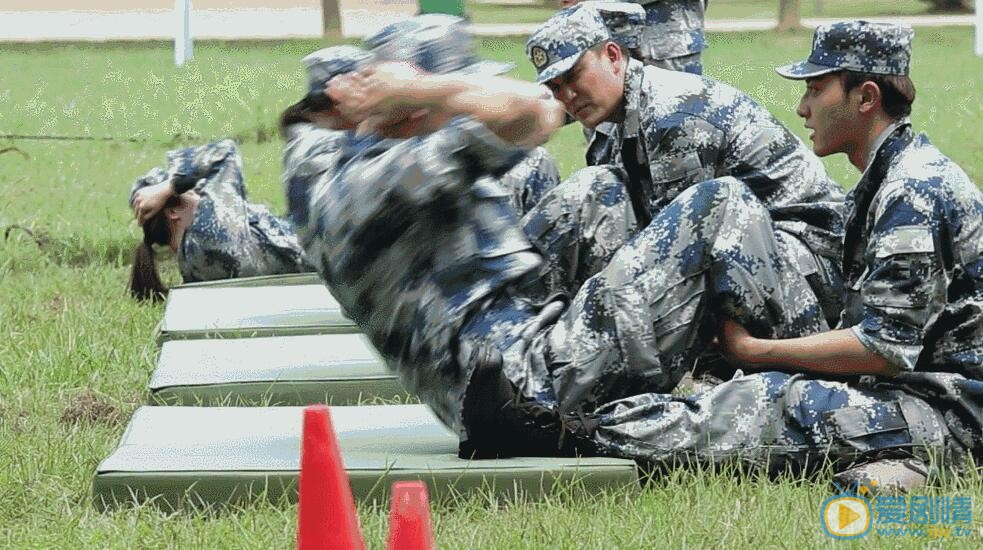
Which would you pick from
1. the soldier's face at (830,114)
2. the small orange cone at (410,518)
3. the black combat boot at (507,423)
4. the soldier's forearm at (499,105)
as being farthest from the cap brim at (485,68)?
the small orange cone at (410,518)

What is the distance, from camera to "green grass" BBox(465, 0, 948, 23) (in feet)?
85.3

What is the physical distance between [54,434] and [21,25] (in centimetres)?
2019

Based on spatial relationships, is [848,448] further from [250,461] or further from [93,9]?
[93,9]

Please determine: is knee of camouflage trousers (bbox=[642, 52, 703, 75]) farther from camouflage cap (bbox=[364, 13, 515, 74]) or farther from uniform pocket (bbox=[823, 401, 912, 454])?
uniform pocket (bbox=[823, 401, 912, 454])

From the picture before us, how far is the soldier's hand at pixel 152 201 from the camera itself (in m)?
6.53

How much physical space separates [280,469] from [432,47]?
1.00 meters

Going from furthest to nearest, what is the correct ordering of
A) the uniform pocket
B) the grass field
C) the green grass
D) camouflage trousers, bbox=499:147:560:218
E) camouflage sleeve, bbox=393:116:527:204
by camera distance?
the green grass < camouflage trousers, bbox=499:147:560:218 < the uniform pocket < camouflage sleeve, bbox=393:116:527:204 < the grass field

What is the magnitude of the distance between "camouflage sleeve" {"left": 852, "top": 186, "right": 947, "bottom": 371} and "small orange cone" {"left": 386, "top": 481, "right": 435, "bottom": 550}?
49.0 inches

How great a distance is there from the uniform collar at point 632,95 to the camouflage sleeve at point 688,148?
0.08m

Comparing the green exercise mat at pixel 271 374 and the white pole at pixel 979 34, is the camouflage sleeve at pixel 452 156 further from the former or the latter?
the white pole at pixel 979 34

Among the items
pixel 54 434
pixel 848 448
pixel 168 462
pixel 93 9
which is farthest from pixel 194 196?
pixel 93 9

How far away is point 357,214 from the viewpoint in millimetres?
3611

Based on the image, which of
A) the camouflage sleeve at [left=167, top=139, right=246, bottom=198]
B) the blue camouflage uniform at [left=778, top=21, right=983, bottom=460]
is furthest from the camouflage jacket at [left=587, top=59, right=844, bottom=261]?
the camouflage sleeve at [left=167, top=139, right=246, bottom=198]

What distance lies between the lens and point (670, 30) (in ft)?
20.3
